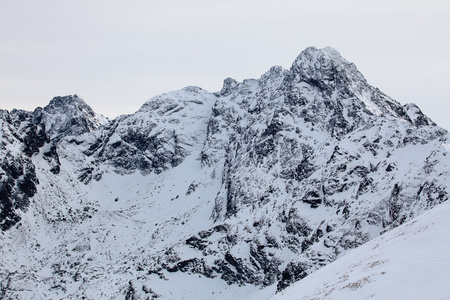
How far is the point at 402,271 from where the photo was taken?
27266mm

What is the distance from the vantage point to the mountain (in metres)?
79.5

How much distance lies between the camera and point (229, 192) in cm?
13150

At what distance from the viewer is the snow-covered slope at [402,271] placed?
24.4 metres

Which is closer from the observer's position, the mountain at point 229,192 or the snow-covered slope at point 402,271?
the snow-covered slope at point 402,271

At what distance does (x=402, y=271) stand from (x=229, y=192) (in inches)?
4120

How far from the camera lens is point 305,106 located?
140000 millimetres

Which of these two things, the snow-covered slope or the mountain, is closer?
the snow-covered slope

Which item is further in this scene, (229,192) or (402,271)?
(229,192)

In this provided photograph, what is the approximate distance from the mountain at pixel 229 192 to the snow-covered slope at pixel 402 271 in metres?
20.4

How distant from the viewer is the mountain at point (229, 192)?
79.5 meters

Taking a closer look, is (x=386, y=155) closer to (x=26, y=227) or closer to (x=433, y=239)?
(x=433, y=239)

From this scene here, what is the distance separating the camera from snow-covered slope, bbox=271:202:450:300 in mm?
24406

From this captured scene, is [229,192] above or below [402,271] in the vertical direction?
above

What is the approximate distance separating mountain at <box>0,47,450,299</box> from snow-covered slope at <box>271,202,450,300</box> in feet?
66.8
